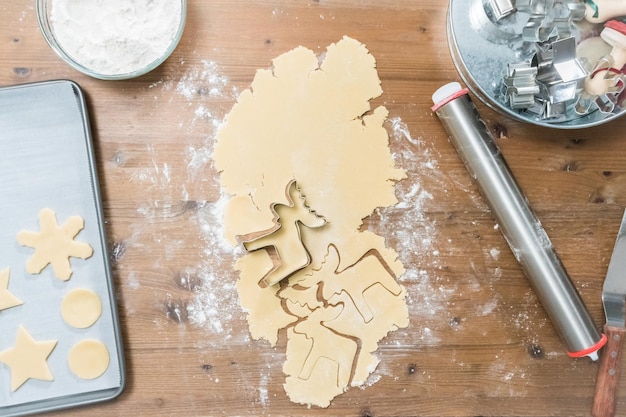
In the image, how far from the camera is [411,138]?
0.86 m

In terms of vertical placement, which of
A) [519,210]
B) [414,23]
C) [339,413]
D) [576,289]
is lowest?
[339,413]

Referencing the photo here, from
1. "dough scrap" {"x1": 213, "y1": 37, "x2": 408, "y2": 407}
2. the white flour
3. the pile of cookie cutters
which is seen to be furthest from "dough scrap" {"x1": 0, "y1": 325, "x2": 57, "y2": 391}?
the pile of cookie cutters

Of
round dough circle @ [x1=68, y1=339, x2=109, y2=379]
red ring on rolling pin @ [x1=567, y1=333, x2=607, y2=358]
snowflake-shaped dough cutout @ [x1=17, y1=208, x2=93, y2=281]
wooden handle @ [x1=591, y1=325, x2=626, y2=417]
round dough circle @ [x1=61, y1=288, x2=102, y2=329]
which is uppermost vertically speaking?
snowflake-shaped dough cutout @ [x1=17, y1=208, x2=93, y2=281]

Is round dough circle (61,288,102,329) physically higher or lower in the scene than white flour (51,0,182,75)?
lower

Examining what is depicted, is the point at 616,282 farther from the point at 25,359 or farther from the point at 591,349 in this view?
the point at 25,359

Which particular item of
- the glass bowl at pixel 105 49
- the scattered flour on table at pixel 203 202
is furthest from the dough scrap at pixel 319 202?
the glass bowl at pixel 105 49

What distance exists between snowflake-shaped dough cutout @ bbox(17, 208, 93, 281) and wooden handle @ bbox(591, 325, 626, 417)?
0.82 m

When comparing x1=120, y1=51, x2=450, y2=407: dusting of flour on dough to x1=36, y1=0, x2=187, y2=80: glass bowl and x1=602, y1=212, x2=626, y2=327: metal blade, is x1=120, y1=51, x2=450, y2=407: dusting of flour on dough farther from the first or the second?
x1=602, y1=212, x2=626, y2=327: metal blade

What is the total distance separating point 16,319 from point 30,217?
0.52 ft

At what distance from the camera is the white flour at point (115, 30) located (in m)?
0.80

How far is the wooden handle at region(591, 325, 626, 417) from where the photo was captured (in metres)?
0.84

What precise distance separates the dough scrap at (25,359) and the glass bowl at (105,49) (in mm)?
414

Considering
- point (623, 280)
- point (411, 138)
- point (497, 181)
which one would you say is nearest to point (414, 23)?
point (411, 138)

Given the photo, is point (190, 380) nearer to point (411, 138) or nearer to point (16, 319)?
point (16, 319)
